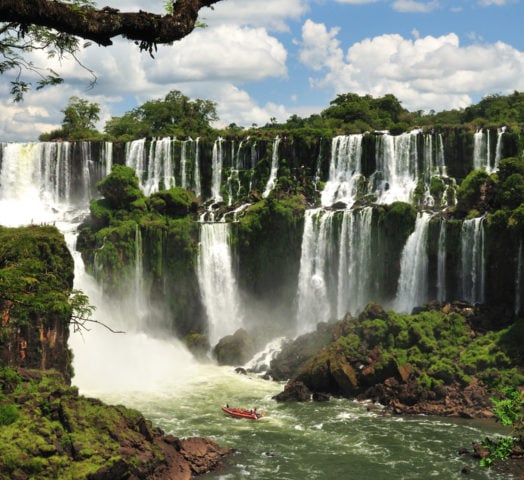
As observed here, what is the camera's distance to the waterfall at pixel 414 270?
3591 centimetres

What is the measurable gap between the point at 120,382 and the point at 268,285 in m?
11.4

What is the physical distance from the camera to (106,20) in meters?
6.36

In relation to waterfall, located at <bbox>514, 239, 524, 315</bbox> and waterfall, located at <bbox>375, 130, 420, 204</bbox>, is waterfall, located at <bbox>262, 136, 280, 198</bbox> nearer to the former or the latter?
waterfall, located at <bbox>375, 130, 420, 204</bbox>

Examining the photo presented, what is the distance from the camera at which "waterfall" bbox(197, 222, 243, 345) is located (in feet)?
129

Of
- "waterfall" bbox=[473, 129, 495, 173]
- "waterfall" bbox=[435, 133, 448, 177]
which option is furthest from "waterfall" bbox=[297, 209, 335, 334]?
"waterfall" bbox=[473, 129, 495, 173]

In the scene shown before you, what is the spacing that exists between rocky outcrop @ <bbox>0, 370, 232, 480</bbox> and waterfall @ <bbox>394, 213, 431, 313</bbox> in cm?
1654

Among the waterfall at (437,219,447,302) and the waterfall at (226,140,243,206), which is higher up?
the waterfall at (226,140,243,206)

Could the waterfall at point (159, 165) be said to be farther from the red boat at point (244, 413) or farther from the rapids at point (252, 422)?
the red boat at point (244, 413)

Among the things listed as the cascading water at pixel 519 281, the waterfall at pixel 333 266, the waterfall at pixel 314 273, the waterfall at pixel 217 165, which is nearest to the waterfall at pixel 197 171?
the waterfall at pixel 217 165

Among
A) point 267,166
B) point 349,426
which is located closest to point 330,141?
point 267,166

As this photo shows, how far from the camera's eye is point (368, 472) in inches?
857

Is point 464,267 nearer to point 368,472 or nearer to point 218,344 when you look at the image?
point 218,344

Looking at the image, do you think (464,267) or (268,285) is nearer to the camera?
(464,267)

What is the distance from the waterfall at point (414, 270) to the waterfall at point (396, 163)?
6.40 metres
